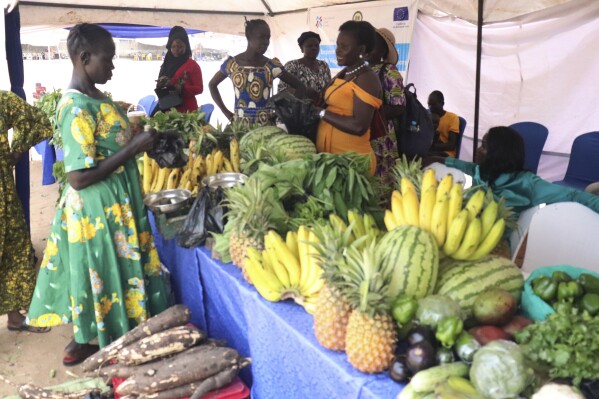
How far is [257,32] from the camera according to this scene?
455 centimetres

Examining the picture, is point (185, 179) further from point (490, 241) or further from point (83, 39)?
point (490, 241)

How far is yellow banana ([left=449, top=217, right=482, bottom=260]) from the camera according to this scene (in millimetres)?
1820

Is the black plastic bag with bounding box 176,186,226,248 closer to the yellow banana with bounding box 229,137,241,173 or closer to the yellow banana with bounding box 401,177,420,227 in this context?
the yellow banana with bounding box 229,137,241,173

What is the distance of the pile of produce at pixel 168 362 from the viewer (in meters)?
2.28

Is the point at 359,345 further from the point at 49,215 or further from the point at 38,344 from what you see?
the point at 49,215

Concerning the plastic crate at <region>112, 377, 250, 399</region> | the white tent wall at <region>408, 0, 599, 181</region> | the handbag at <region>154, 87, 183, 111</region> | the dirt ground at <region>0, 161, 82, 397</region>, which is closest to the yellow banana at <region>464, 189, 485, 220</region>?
the plastic crate at <region>112, 377, 250, 399</region>

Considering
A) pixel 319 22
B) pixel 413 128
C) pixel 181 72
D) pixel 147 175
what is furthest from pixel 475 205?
pixel 319 22

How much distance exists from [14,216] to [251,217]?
2.45 metres

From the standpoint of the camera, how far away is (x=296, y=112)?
3.65m

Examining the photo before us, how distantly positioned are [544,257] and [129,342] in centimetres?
248

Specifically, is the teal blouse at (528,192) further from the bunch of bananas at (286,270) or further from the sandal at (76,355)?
the sandal at (76,355)

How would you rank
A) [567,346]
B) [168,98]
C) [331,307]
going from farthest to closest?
[168,98] < [331,307] < [567,346]

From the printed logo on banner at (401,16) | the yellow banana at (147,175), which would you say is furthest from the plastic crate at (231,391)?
the printed logo on banner at (401,16)

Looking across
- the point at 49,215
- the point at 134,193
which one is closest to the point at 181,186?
the point at 134,193
